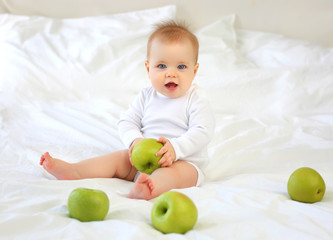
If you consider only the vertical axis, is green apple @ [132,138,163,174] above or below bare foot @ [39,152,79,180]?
above

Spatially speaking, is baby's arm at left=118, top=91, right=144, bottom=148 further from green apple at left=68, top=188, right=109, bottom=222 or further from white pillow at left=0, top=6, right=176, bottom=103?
white pillow at left=0, top=6, right=176, bottom=103

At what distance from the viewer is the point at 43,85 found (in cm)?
225

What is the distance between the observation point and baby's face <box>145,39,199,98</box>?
143 cm

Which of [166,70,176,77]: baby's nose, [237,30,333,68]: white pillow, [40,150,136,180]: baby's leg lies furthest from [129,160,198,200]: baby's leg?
[237,30,333,68]: white pillow

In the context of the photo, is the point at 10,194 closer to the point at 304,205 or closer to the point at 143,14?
the point at 304,205

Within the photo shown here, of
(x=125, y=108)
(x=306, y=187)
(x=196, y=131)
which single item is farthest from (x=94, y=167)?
(x=125, y=108)

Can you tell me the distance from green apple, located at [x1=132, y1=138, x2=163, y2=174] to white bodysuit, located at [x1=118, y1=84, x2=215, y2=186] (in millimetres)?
93

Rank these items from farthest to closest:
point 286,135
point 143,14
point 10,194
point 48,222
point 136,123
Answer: point 143,14 < point 286,135 < point 136,123 < point 10,194 < point 48,222

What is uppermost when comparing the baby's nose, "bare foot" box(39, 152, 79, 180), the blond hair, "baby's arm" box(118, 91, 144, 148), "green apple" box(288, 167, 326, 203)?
the blond hair

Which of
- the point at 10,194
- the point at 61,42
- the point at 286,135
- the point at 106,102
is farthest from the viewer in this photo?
the point at 61,42

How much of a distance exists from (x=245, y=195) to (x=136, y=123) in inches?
20.2

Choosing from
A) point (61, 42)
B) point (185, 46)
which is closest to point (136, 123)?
point (185, 46)

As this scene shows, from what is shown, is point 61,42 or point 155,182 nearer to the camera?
point 155,182

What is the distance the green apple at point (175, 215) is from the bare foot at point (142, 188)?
21 cm
